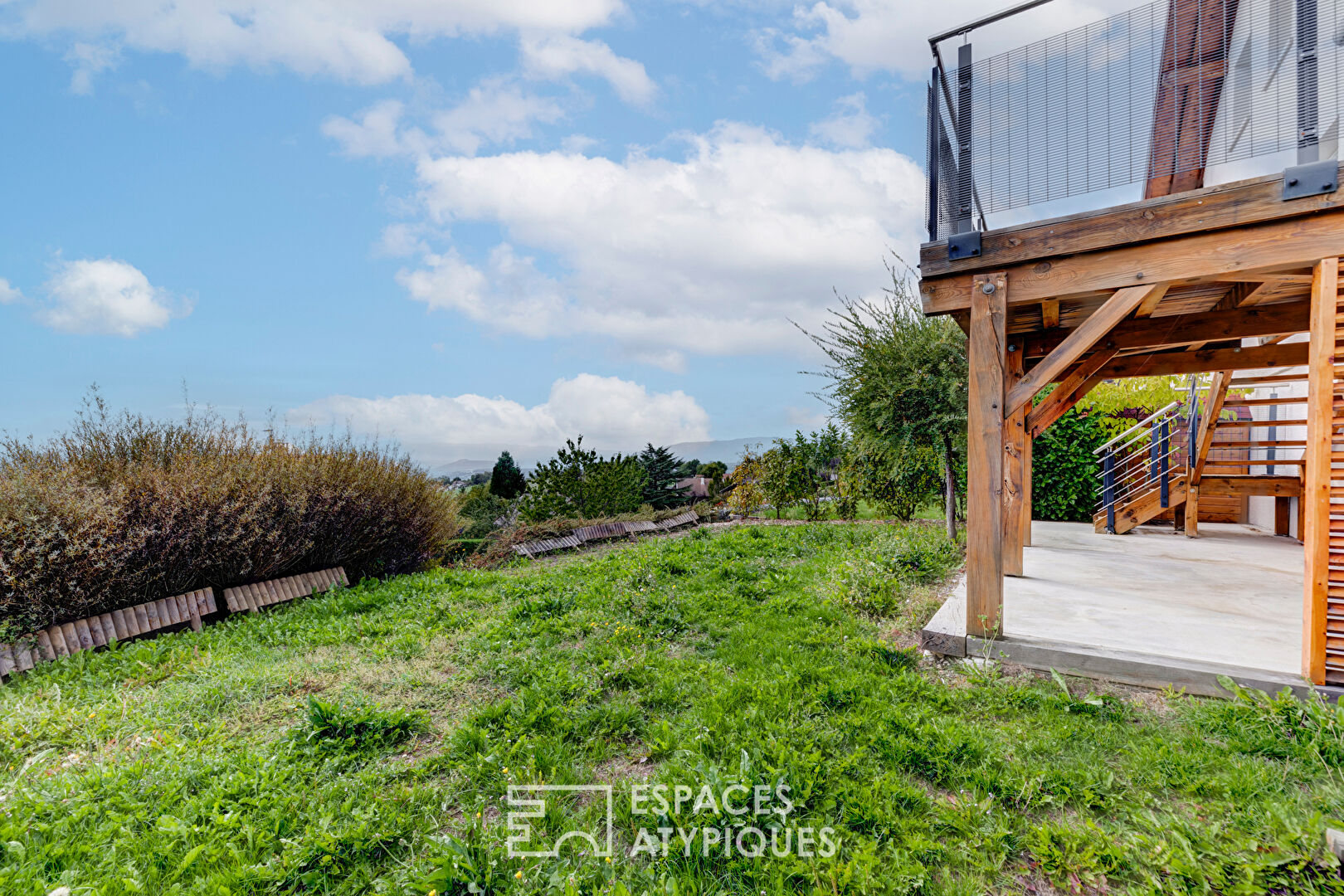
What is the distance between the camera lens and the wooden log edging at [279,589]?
22.0 ft

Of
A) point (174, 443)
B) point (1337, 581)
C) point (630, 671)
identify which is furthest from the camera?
point (174, 443)

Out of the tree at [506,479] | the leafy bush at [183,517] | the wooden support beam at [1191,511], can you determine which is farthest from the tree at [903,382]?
the tree at [506,479]

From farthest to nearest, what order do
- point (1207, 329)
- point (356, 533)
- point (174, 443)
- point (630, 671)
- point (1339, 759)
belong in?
point (356, 533), point (174, 443), point (1207, 329), point (630, 671), point (1339, 759)

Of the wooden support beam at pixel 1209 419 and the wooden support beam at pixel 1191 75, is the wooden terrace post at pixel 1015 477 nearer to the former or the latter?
the wooden support beam at pixel 1191 75

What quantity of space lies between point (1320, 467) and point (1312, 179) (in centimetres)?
153

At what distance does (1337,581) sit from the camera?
323 centimetres

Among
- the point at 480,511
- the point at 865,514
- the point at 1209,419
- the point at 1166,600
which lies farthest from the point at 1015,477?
the point at 480,511

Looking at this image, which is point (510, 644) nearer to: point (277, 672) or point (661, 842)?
point (277, 672)

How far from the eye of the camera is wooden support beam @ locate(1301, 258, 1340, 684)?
323 cm

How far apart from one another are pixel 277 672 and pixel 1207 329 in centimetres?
810

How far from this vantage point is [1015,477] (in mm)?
6379

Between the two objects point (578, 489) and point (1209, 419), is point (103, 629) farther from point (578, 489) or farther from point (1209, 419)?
point (1209, 419)

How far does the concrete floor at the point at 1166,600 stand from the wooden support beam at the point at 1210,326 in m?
2.21

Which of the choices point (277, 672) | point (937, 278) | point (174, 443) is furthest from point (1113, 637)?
point (174, 443)
